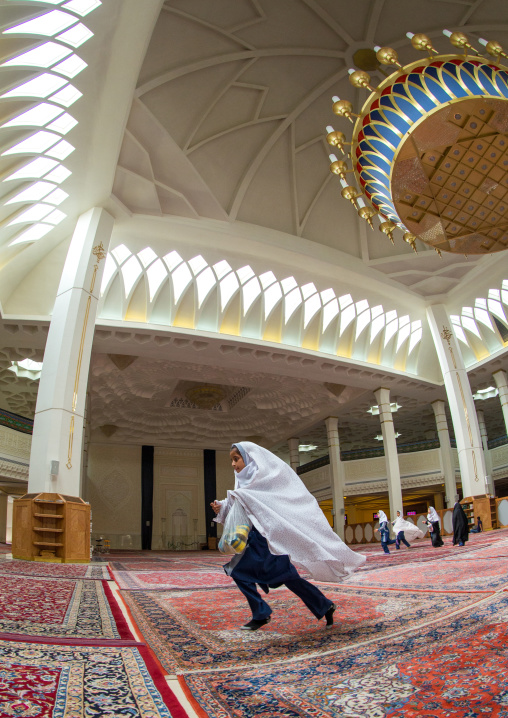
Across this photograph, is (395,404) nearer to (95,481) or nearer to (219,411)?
(219,411)

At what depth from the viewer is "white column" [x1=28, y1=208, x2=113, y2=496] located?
8.73 m

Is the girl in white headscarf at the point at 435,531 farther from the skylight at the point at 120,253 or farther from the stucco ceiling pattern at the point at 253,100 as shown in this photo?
the skylight at the point at 120,253

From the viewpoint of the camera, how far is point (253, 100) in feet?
39.7

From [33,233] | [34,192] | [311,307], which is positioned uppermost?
[34,192]

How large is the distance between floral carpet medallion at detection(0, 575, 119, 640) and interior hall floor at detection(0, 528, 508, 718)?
0.5 inches

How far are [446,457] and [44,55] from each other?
16064mm

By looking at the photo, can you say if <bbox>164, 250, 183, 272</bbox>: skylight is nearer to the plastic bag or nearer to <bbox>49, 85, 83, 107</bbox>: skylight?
<bbox>49, 85, 83, 107</bbox>: skylight

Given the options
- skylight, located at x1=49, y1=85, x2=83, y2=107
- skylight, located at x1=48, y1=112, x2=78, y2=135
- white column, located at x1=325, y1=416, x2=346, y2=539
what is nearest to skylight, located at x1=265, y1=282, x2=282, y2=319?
white column, located at x1=325, y1=416, x2=346, y2=539

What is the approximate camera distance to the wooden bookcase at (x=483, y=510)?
44.5ft

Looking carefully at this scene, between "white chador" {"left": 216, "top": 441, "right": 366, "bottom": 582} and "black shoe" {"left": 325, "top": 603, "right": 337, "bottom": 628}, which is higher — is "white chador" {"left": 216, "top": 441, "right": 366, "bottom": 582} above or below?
above

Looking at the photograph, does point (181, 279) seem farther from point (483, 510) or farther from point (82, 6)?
point (483, 510)

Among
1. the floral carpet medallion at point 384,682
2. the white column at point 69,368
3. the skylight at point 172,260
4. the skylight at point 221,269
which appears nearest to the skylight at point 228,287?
the skylight at point 221,269

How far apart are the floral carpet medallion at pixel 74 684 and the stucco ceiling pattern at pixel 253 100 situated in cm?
1032

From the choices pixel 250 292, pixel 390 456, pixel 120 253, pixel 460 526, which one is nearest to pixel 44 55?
pixel 120 253
